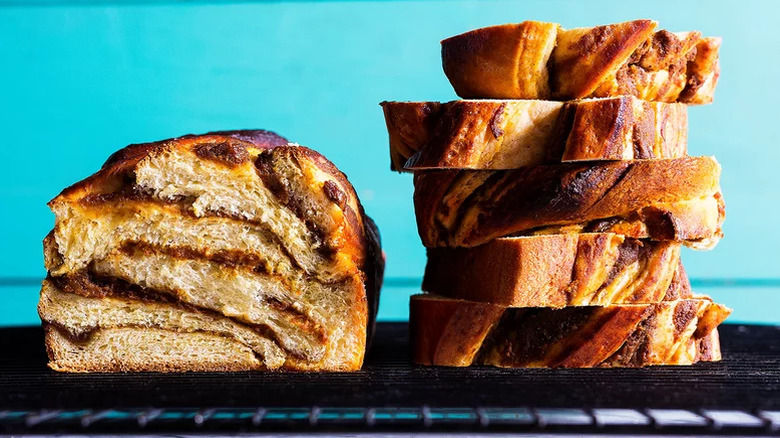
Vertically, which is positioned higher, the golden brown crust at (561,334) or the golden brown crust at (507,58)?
the golden brown crust at (507,58)

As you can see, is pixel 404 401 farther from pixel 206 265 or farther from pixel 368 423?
pixel 206 265

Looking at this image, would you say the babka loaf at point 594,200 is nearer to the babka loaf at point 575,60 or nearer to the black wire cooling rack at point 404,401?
the babka loaf at point 575,60

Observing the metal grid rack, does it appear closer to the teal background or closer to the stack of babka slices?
the stack of babka slices

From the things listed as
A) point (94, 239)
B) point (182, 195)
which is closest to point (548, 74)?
point (182, 195)

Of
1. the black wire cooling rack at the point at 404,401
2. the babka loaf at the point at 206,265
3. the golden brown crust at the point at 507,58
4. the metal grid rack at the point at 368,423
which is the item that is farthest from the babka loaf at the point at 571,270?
the metal grid rack at the point at 368,423

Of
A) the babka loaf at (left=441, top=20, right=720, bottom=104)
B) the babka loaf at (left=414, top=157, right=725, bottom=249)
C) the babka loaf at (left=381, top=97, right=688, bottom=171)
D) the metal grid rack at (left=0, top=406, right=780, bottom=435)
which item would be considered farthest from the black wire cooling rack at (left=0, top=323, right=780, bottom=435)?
the babka loaf at (left=441, top=20, right=720, bottom=104)

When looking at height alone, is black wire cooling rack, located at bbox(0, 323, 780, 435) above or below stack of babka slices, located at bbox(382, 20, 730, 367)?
below

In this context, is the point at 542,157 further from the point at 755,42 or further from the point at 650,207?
the point at 755,42
